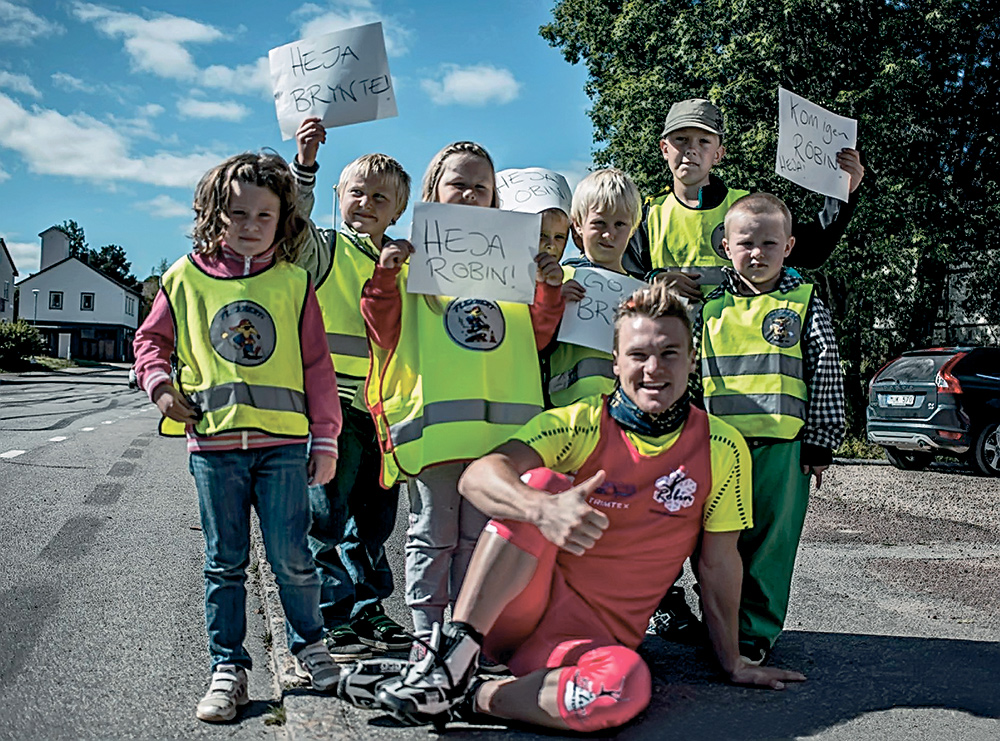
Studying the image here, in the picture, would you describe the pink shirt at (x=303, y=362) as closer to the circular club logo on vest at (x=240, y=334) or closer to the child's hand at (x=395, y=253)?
the circular club logo on vest at (x=240, y=334)

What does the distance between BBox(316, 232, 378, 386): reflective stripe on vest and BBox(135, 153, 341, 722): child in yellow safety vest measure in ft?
1.81

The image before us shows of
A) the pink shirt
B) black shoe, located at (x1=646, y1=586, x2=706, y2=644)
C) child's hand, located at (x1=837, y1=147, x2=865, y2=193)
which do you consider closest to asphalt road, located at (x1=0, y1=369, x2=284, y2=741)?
the pink shirt

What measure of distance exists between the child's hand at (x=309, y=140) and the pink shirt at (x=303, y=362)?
71cm

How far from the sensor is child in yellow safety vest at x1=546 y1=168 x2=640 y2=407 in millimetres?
4053

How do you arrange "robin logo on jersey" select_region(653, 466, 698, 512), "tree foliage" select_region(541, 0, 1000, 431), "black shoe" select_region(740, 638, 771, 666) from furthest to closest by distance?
1. "tree foliage" select_region(541, 0, 1000, 431)
2. "black shoe" select_region(740, 638, 771, 666)
3. "robin logo on jersey" select_region(653, 466, 698, 512)

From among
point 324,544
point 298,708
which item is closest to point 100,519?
point 324,544

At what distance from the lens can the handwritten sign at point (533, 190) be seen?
4289 mm

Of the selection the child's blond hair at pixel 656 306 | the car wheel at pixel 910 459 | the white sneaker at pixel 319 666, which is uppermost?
the child's blond hair at pixel 656 306

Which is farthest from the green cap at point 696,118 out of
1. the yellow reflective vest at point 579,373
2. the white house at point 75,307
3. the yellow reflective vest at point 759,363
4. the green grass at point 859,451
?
the white house at point 75,307

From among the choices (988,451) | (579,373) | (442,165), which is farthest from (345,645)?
(988,451)

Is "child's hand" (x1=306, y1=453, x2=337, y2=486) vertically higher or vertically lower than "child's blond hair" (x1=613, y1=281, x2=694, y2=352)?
lower

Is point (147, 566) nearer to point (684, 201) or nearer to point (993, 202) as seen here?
point (684, 201)

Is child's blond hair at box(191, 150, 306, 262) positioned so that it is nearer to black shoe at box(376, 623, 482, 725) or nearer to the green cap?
black shoe at box(376, 623, 482, 725)

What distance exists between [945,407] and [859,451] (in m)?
4.66
